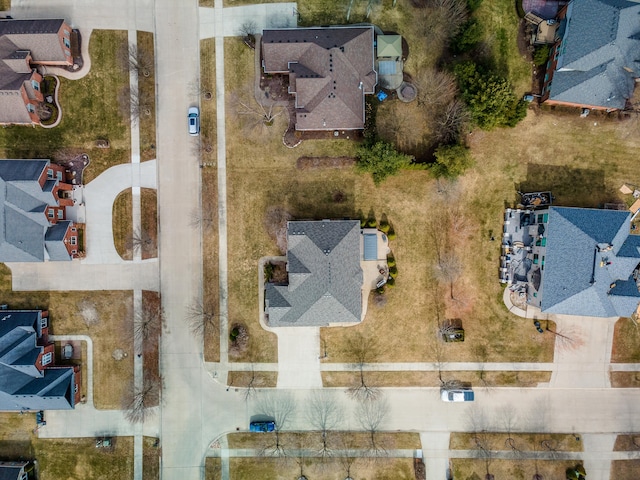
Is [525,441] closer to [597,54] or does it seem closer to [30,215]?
[597,54]

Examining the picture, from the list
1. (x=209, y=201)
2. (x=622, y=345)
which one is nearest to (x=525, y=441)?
(x=622, y=345)

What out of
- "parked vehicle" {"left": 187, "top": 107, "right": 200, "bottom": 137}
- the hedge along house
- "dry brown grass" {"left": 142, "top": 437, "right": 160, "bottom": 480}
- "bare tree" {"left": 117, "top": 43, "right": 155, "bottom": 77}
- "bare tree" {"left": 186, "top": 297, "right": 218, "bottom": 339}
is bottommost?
"dry brown grass" {"left": 142, "top": 437, "right": 160, "bottom": 480}

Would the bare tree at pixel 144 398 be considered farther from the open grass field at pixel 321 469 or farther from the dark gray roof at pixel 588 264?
the dark gray roof at pixel 588 264

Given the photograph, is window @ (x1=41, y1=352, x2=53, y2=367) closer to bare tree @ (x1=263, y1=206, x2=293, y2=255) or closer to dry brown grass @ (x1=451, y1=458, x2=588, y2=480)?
bare tree @ (x1=263, y1=206, x2=293, y2=255)

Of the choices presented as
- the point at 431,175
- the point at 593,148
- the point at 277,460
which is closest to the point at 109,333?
the point at 277,460

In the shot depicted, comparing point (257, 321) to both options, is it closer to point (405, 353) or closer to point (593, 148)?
point (405, 353)

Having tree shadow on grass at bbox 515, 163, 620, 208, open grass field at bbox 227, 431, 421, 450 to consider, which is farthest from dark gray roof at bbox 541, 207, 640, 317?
open grass field at bbox 227, 431, 421, 450
